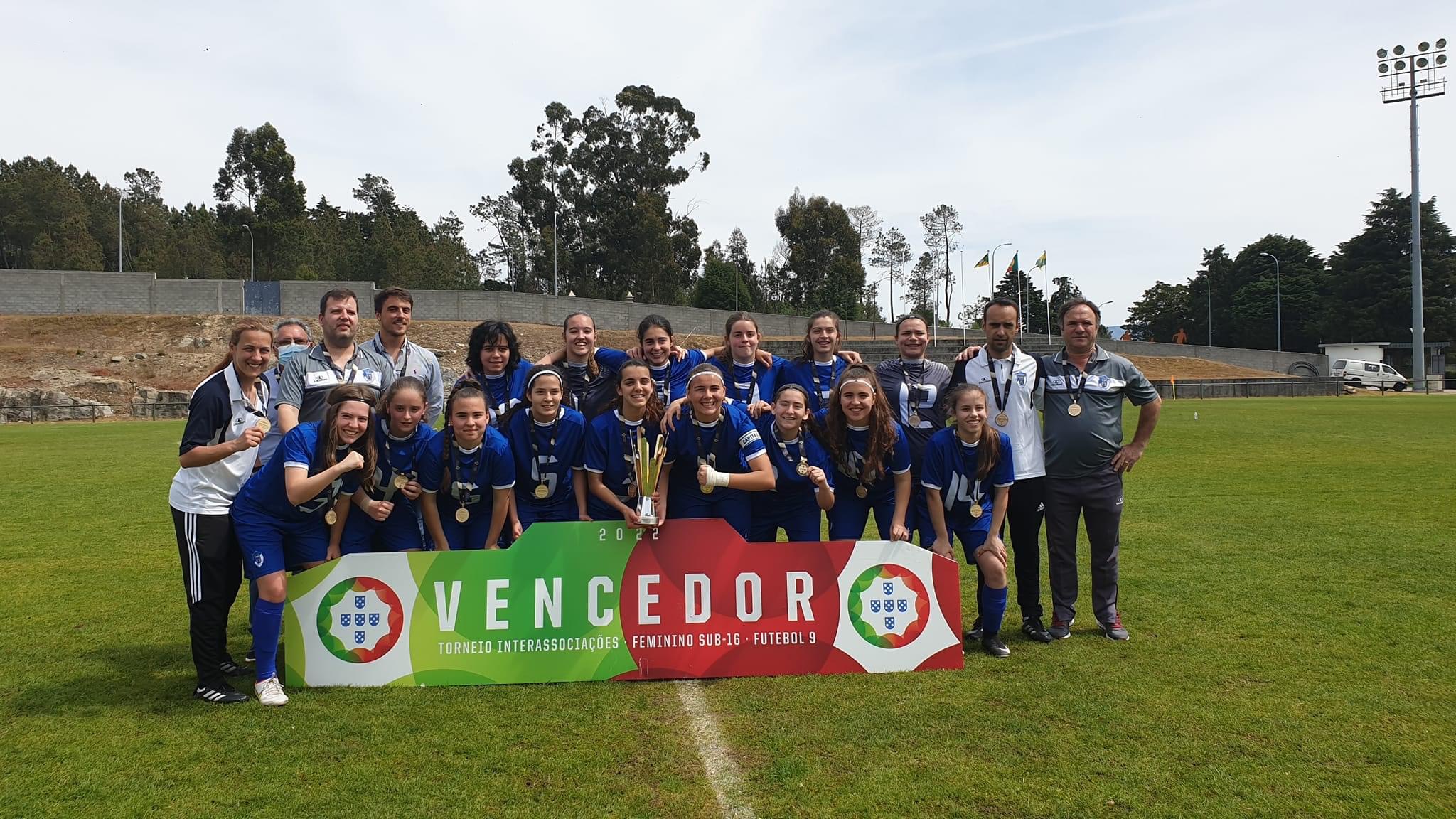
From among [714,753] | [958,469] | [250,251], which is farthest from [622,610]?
[250,251]

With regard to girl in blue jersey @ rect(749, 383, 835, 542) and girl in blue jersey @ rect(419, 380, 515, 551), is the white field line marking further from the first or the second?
girl in blue jersey @ rect(419, 380, 515, 551)

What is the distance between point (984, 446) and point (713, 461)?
152 cm

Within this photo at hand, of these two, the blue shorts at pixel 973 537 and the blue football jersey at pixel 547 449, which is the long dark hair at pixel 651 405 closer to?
the blue football jersey at pixel 547 449

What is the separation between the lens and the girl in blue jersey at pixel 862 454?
190 inches

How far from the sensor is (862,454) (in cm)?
494

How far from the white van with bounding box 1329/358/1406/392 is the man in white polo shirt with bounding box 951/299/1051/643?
48794 millimetres

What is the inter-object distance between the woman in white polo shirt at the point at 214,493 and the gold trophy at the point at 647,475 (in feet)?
6.18

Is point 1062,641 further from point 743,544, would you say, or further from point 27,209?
point 27,209

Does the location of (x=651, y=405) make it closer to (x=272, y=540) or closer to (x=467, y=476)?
(x=467, y=476)

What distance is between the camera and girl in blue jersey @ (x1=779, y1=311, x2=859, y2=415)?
5480 millimetres

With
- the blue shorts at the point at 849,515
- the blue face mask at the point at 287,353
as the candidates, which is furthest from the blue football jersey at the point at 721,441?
the blue face mask at the point at 287,353

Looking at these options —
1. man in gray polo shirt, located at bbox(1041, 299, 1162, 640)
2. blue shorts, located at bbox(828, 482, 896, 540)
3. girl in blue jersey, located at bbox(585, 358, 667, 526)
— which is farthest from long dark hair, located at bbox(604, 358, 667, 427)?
man in gray polo shirt, located at bbox(1041, 299, 1162, 640)

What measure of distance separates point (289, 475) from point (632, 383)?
1.79 metres

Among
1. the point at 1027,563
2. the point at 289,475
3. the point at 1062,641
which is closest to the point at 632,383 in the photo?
the point at 289,475
